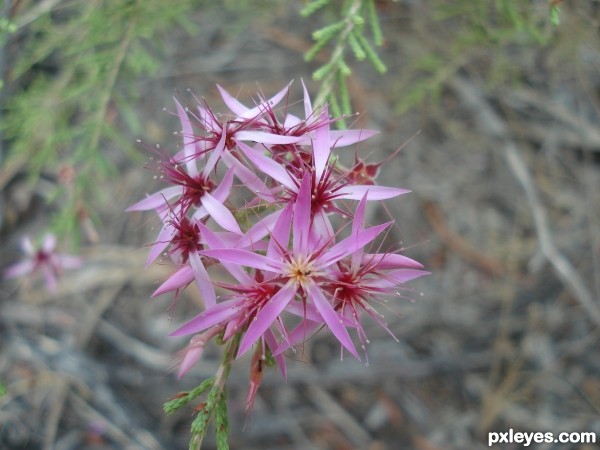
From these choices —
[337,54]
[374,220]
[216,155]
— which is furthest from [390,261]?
[374,220]

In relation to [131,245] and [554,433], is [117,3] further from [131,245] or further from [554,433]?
[554,433]

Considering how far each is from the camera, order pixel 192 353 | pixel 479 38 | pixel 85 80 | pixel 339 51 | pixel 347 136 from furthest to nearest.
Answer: pixel 85 80, pixel 479 38, pixel 339 51, pixel 192 353, pixel 347 136

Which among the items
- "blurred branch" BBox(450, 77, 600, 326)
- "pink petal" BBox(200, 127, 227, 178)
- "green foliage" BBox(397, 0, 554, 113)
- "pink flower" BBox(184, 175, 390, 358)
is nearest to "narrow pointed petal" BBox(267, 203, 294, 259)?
"pink flower" BBox(184, 175, 390, 358)

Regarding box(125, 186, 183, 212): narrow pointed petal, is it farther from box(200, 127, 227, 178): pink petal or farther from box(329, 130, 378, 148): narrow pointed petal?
box(329, 130, 378, 148): narrow pointed petal

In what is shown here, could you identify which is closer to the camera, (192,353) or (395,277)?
(395,277)

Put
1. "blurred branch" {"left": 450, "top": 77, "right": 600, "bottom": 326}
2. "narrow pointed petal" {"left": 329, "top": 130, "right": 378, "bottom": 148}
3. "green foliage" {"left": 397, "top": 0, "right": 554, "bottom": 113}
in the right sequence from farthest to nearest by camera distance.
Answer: "blurred branch" {"left": 450, "top": 77, "right": 600, "bottom": 326} → "green foliage" {"left": 397, "top": 0, "right": 554, "bottom": 113} → "narrow pointed petal" {"left": 329, "top": 130, "right": 378, "bottom": 148}

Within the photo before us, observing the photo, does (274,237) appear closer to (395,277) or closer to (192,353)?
(395,277)

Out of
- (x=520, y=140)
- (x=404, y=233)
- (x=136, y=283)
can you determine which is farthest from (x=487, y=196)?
(x=136, y=283)

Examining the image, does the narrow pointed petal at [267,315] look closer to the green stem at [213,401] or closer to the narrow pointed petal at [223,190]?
the green stem at [213,401]
